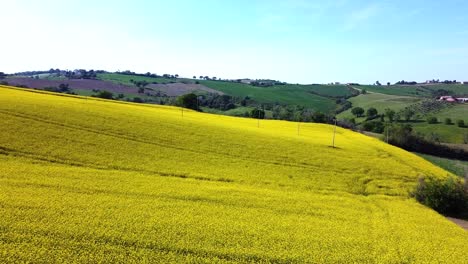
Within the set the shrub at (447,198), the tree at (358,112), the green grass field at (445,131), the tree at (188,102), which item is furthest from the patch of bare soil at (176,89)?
the shrub at (447,198)

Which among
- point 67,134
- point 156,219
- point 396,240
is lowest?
point 396,240

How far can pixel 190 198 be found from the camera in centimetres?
2277

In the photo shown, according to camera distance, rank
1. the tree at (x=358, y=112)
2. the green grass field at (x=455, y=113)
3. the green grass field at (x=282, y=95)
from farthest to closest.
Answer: the green grass field at (x=282, y=95) < the tree at (x=358, y=112) < the green grass field at (x=455, y=113)

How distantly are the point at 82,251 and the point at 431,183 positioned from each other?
83.8 ft

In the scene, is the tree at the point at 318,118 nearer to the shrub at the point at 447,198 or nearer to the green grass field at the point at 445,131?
the green grass field at the point at 445,131

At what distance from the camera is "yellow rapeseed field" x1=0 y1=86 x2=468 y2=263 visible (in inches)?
642

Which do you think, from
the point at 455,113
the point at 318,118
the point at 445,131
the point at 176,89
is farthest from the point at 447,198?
the point at 176,89

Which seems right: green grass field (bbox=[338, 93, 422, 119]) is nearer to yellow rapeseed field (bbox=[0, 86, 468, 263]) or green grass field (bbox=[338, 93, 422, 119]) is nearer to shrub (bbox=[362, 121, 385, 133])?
shrub (bbox=[362, 121, 385, 133])

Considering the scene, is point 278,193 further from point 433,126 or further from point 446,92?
point 446,92

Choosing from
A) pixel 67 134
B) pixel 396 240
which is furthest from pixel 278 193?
pixel 67 134

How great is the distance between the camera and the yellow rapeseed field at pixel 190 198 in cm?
1631

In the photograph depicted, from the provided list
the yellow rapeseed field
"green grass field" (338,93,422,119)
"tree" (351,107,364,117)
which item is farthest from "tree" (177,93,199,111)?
"tree" (351,107,364,117)

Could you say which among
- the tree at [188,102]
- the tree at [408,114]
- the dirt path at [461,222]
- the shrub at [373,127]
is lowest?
the dirt path at [461,222]

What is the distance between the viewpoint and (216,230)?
18531mm
